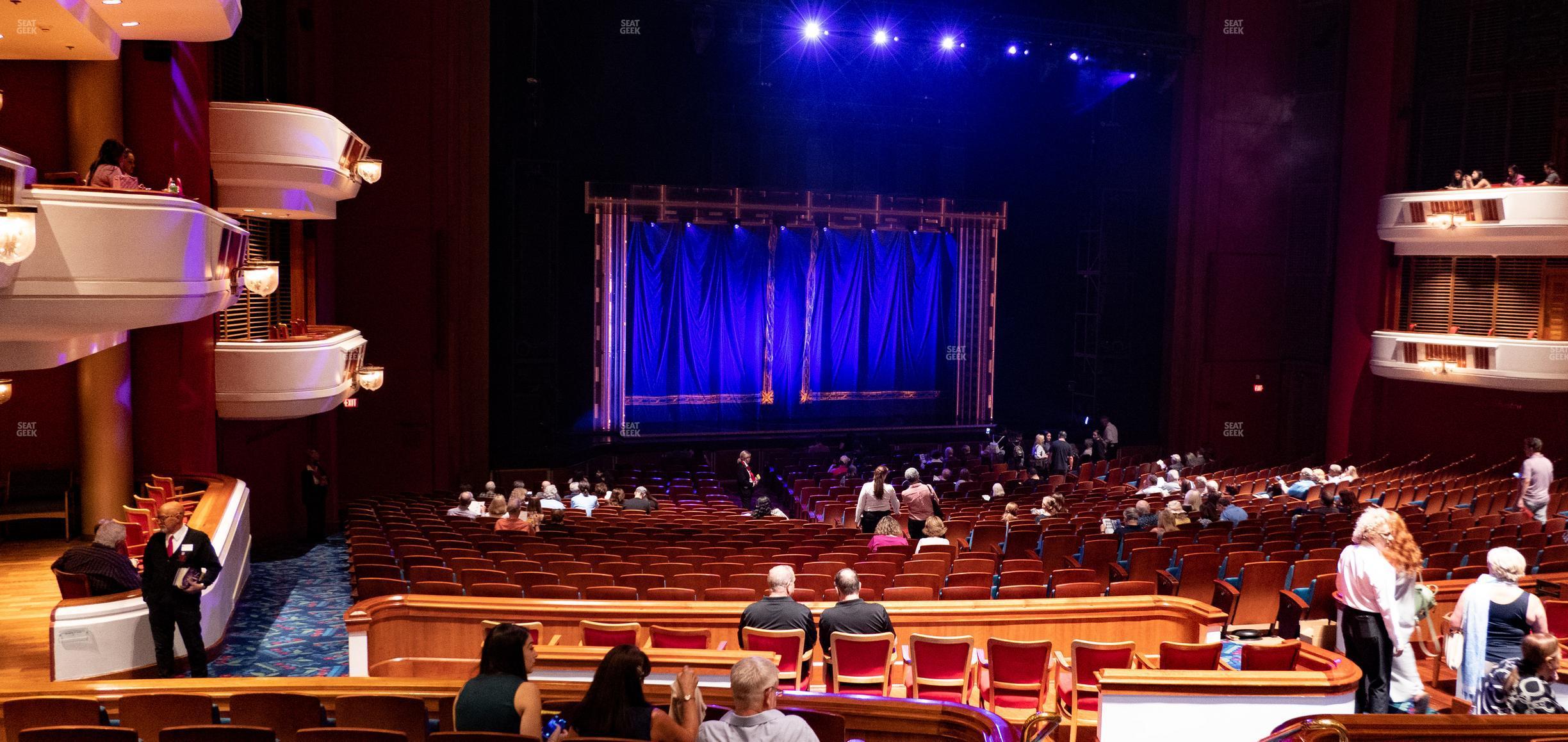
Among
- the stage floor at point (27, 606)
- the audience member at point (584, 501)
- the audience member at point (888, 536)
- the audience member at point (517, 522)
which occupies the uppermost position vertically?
the audience member at point (888, 536)

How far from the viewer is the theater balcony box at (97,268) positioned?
7.07 m

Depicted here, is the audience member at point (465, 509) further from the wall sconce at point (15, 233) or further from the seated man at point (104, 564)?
the wall sconce at point (15, 233)

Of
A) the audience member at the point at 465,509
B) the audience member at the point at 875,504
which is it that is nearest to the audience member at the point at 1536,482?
the audience member at the point at 875,504

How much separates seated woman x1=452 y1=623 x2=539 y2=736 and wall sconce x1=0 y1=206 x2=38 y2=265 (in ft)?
12.5

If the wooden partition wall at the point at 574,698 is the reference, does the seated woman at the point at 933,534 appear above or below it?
below

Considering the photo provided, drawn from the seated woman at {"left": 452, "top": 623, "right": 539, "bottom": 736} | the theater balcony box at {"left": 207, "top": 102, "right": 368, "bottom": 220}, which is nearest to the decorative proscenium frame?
the theater balcony box at {"left": 207, "top": 102, "right": 368, "bottom": 220}

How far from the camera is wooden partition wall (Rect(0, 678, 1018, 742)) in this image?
4164 millimetres

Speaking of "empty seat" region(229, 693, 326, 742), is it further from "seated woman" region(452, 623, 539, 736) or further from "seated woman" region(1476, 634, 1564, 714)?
"seated woman" region(1476, 634, 1564, 714)

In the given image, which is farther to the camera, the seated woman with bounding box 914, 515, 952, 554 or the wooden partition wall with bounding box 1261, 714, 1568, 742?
the seated woman with bounding box 914, 515, 952, 554

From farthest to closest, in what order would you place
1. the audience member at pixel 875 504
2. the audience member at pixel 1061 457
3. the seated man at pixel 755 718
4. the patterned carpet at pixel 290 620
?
the audience member at pixel 1061 457 → the audience member at pixel 875 504 → the patterned carpet at pixel 290 620 → the seated man at pixel 755 718

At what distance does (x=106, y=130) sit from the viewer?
1046 centimetres

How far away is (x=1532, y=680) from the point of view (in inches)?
181

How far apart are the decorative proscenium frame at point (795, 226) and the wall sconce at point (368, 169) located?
551 centimetres

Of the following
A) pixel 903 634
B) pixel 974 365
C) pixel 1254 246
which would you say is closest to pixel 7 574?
pixel 903 634
